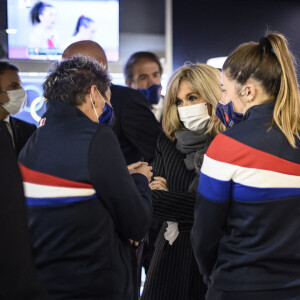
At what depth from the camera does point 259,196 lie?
1.66 metres

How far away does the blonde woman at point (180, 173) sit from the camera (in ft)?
7.63

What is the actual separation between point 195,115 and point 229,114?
603 millimetres

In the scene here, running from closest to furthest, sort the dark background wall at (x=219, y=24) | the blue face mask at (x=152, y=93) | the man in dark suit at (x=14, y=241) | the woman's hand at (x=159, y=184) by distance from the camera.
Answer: the man in dark suit at (x=14, y=241) → the woman's hand at (x=159, y=184) → the blue face mask at (x=152, y=93) → the dark background wall at (x=219, y=24)

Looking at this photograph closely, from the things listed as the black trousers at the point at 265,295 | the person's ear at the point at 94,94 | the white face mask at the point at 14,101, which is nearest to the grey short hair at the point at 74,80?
the person's ear at the point at 94,94


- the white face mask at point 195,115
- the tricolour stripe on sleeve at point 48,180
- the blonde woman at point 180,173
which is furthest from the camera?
the white face mask at point 195,115

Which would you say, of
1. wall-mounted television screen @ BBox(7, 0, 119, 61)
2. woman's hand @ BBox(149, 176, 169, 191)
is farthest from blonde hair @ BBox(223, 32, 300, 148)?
wall-mounted television screen @ BBox(7, 0, 119, 61)

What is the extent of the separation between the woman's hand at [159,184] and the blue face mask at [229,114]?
22.4 inches

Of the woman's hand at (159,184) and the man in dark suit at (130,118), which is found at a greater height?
the man in dark suit at (130,118)

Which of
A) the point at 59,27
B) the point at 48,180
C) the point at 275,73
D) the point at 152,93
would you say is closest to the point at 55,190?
the point at 48,180

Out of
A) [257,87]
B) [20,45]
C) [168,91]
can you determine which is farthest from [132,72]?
[257,87]

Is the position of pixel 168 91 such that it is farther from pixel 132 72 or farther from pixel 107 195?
pixel 132 72

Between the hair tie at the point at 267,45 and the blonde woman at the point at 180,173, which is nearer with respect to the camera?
the hair tie at the point at 267,45

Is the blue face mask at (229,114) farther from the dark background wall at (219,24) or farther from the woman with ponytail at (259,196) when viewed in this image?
the dark background wall at (219,24)

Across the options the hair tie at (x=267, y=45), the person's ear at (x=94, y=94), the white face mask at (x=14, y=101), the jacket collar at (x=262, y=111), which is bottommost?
the white face mask at (x=14, y=101)
